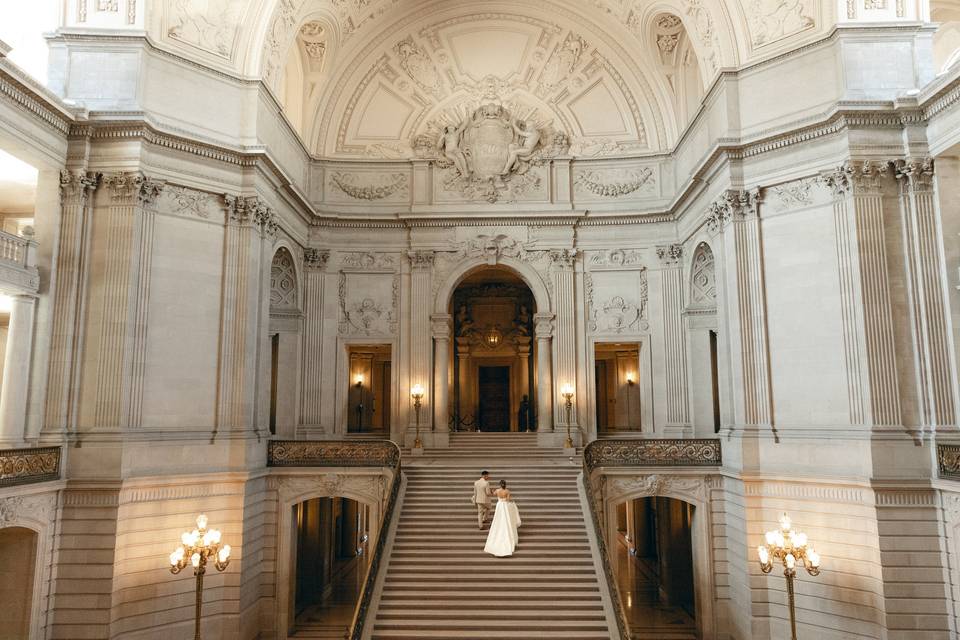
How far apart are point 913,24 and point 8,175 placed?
18.6 meters

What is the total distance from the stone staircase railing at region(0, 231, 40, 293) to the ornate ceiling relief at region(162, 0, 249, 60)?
5411 millimetres

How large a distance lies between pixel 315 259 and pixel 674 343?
35.1 feet

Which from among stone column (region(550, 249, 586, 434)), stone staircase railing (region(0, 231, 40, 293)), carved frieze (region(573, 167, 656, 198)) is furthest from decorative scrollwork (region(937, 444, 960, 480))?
stone staircase railing (region(0, 231, 40, 293))

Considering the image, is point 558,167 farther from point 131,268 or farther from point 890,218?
point 131,268

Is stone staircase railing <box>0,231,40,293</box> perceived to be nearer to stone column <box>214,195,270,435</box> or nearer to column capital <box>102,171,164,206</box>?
column capital <box>102,171,164,206</box>

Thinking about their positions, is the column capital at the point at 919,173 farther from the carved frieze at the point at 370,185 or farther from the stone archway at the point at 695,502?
the carved frieze at the point at 370,185

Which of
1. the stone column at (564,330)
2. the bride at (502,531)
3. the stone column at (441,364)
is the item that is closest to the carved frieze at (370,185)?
the stone column at (441,364)

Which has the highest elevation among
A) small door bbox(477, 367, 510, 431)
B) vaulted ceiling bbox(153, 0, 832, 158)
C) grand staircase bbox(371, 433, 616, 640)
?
vaulted ceiling bbox(153, 0, 832, 158)

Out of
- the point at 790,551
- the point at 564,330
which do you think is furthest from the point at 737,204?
the point at 790,551

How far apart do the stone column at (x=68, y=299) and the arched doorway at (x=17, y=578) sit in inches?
74.7

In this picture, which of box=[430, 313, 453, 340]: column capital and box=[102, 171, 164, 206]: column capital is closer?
box=[102, 171, 164, 206]: column capital

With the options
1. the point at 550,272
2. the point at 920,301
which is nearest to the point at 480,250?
the point at 550,272

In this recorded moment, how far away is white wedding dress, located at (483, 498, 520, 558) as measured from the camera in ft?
43.7

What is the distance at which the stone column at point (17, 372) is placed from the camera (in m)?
12.3
